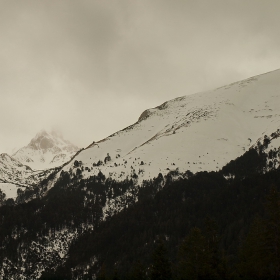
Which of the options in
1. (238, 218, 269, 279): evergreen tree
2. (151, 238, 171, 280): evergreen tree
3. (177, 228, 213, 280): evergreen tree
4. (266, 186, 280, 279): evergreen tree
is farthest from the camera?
(151, 238, 171, 280): evergreen tree

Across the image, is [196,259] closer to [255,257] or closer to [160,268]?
[160,268]

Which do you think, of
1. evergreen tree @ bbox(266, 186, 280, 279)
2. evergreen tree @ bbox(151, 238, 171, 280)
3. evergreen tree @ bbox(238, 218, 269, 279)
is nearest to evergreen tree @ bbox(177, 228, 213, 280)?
evergreen tree @ bbox(151, 238, 171, 280)

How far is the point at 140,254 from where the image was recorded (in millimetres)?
193500

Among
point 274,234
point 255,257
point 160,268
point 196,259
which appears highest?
point 274,234

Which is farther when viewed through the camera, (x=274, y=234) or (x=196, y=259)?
(x=196, y=259)

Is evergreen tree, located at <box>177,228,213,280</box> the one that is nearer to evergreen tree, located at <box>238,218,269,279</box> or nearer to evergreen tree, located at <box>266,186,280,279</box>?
evergreen tree, located at <box>238,218,269,279</box>

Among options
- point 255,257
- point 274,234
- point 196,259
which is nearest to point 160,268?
point 196,259

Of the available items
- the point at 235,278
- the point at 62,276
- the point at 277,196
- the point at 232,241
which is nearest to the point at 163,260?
the point at 235,278

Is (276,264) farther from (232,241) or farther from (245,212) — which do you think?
(245,212)

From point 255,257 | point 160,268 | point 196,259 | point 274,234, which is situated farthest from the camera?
point 160,268

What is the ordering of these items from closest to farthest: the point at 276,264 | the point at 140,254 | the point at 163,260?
the point at 276,264 → the point at 163,260 → the point at 140,254

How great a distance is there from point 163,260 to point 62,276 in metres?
148

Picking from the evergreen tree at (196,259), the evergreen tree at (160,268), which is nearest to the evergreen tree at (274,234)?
the evergreen tree at (196,259)

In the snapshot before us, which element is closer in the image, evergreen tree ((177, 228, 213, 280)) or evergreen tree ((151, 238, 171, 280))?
evergreen tree ((177, 228, 213, 280))
